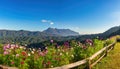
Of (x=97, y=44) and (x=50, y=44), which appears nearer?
(x=50, y=44)

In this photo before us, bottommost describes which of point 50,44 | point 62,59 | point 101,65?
point 101,65

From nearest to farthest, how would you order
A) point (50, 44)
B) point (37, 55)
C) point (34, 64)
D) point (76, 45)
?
point (34, 64) < point (37, 55) < point (50, 44) < point (76, 45)

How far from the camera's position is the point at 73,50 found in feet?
37.2

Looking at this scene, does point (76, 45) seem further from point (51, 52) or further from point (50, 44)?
point (51, 52)

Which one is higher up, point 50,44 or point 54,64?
point 50,44

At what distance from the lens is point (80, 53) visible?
1116 centimetres

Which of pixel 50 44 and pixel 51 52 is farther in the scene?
pixel 50 44

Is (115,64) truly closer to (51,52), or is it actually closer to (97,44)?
(97,44)

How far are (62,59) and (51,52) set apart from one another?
67 centimetres

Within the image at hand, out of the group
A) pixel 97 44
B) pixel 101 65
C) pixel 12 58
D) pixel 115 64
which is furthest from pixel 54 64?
pixel 97 44

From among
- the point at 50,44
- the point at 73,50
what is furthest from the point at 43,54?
the point at 73,50

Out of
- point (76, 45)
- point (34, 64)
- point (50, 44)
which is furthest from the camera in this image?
point (76, 45)

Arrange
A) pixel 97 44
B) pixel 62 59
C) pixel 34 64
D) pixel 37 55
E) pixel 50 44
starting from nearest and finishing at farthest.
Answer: pixel 34 64 → pixel 37 55 → pixel 62 59 → pixel 50 44 → pixel 97 44

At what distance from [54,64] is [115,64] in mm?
5443
